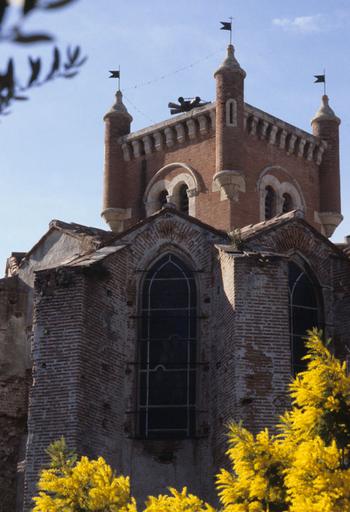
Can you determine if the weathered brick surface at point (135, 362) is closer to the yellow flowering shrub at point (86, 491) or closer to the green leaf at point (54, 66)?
the yellow flowering shrub at point (86, 491)

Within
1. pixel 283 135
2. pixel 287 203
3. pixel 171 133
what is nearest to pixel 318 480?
pixel 287 203

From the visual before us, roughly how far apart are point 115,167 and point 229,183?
4461 millimetres

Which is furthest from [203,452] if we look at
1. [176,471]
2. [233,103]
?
[233,103]

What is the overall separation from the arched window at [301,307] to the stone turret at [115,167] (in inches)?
412

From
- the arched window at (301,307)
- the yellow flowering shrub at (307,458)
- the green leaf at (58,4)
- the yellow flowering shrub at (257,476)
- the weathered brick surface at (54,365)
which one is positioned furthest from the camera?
the arched window at (301,307)

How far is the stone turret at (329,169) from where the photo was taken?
2897 cm

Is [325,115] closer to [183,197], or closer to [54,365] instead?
[183,197]

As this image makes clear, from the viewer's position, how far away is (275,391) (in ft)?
53.7

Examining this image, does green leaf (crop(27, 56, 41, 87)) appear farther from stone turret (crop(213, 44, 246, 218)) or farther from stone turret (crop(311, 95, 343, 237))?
stone turret (crop(311, 95, 343, 237))

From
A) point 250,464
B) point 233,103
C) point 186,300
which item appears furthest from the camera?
point 233,103

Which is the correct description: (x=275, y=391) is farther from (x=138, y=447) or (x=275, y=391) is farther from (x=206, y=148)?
(x=206, y=148)

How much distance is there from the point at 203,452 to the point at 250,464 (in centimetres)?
727

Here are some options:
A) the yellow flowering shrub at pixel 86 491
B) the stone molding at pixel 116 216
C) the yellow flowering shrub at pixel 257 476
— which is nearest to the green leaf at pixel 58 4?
the yellow flowering shrub at pixel 257 476

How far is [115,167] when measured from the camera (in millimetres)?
29453
